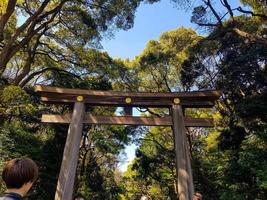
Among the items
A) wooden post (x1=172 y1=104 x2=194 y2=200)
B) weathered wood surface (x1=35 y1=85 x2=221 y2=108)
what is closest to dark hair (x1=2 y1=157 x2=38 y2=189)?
wooden post (x1=172 y1=104 x2=194 y2=200)

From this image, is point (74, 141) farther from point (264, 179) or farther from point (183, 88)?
point (183, 88)

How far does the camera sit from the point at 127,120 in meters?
8.09

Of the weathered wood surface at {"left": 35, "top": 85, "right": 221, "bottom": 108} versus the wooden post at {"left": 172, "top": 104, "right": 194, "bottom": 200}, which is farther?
the weathered wood surface at {"left": 35, "top": 85, "right": 221, "bottom": 108}

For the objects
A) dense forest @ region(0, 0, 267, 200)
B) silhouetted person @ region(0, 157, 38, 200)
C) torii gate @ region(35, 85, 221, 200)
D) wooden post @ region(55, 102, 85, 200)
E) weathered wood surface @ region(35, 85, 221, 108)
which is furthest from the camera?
dense forest @ region(0, 0, 267, 200)

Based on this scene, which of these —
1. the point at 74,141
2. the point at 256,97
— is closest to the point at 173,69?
the point at 256,97

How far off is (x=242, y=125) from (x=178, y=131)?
206 inches

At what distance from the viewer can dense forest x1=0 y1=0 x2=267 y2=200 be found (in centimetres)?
1078

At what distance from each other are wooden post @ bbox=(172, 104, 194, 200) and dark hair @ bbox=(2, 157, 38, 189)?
575cm

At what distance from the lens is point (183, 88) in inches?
632

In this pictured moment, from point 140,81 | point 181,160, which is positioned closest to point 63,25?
point 140,81

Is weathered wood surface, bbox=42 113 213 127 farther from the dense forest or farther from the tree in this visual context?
the tree

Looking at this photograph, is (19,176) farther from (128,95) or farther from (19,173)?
(128,95)

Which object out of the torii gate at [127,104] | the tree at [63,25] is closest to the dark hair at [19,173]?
the torii gate at [127,104]

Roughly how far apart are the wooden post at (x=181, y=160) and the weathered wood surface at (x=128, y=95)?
0.37 metres
